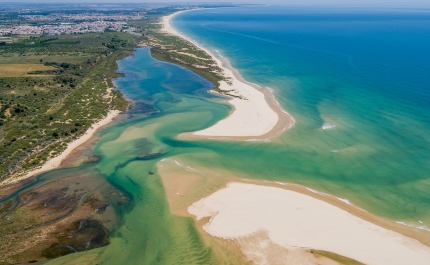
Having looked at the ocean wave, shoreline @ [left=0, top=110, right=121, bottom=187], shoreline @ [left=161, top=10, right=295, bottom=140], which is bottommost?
the ocean wave

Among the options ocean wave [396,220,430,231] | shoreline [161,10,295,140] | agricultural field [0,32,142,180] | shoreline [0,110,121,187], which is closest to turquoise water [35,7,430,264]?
ocean wave [396,220,430,231]

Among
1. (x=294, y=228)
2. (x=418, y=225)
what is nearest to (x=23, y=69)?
(x=294, y=228)

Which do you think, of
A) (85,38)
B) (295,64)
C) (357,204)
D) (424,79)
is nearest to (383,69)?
(424,79)

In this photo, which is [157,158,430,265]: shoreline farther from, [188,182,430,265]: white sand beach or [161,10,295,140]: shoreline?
[161,10,295,140]: shoreline

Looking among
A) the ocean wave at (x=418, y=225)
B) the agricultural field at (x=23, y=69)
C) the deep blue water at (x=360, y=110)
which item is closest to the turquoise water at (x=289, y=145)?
the deep blue water at (x=360, y=110)

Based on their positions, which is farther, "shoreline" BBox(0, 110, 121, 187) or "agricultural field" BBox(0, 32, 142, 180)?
"agricultural field" BBox(0, 32, 142, 180)

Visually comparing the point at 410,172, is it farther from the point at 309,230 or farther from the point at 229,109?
the point at 229,109
